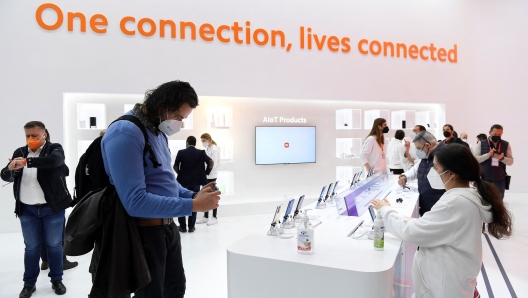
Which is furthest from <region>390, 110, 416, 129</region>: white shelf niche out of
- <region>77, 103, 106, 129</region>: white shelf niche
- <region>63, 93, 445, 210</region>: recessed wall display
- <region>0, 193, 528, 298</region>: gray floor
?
<region>77, 103, 106, 129</region>: white shelf niche

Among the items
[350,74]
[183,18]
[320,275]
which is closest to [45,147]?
[320,275]

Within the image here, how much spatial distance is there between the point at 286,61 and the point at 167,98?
5.24 metres

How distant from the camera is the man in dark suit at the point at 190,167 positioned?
→ 18.2ft

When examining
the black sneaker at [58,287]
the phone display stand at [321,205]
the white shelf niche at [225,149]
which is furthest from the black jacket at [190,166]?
the phone display stand at [321,205]

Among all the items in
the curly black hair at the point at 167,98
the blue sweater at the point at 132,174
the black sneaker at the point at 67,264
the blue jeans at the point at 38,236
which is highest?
the curly black hair at the point at 167,98

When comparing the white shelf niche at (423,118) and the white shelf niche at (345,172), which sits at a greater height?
the white shelf niche at (423,118)

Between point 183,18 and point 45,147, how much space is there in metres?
3.54

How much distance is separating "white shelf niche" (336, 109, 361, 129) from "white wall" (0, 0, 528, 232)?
1.17 feet

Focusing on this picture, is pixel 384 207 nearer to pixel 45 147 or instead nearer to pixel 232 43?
pixel 45 147

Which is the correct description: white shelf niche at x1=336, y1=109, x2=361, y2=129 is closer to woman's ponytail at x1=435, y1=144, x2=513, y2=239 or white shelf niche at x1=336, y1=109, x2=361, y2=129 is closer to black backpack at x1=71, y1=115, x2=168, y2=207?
woman's ponytail at x1=435, y1=144, x2=513, y2=239

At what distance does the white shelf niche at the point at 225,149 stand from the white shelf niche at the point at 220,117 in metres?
0.26

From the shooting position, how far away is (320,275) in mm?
1861

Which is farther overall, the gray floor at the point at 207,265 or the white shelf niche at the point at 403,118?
the white shelf niche at the point at 403,118

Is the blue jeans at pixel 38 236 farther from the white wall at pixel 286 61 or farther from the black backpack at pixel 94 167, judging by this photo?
the white wall at pixel 286 61
